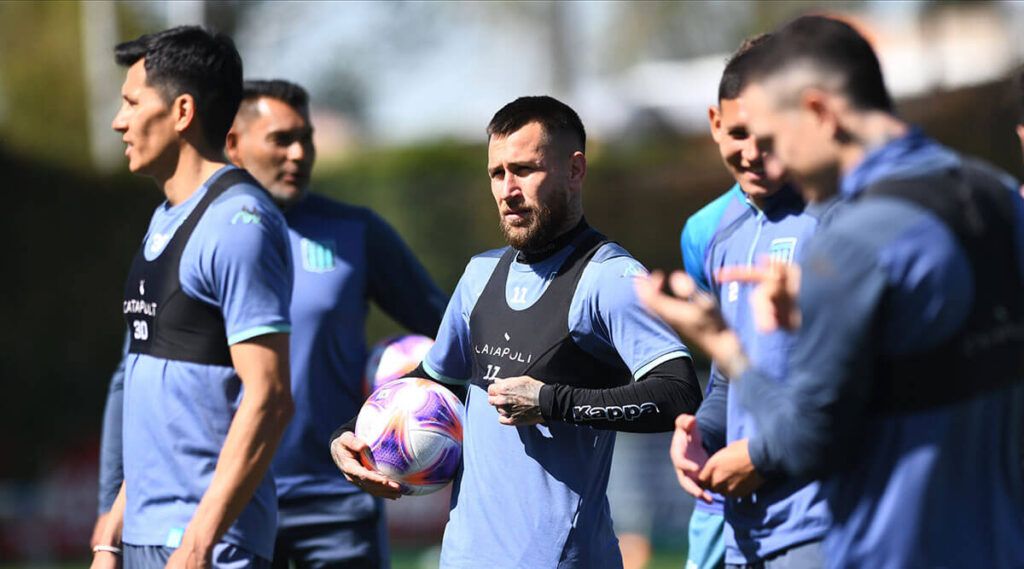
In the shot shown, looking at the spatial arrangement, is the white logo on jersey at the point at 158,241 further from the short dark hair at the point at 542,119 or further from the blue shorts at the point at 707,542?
the blue shorts at the point at 707,542

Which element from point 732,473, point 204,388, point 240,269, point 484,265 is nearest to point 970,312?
point 732,473

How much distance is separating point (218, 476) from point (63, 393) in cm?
1226

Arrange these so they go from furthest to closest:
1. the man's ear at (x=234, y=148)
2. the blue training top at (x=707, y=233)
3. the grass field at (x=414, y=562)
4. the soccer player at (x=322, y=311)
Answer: the grass field at (x=414, y=562), the man's ear at (x=234, y=148), the soccer player at (x=322, y=311), the blue training top at (x=707, y=233)

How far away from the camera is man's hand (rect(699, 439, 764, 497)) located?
12.7 ft

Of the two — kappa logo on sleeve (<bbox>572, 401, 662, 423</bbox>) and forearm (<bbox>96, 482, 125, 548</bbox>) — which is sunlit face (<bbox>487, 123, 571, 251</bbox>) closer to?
kappa logo on sleeve (<bbox>572, 401, 662, 423</bbox>)

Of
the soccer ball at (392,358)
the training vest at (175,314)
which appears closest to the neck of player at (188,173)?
the training vest at (175,314)

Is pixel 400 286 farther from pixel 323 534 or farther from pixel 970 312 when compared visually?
pixel 970 312

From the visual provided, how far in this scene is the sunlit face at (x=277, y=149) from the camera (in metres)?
6.35

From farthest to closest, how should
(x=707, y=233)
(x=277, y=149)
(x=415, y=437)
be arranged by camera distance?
(x=277, y=149)
(x=707, y=233)
(x=415, y=437)

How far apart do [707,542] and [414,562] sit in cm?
889

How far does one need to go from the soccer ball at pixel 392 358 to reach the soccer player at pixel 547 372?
4.03 feet

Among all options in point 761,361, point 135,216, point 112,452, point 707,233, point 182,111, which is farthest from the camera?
point 135,216

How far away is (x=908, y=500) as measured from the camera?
305cm

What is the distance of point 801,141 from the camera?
3.08 metres
